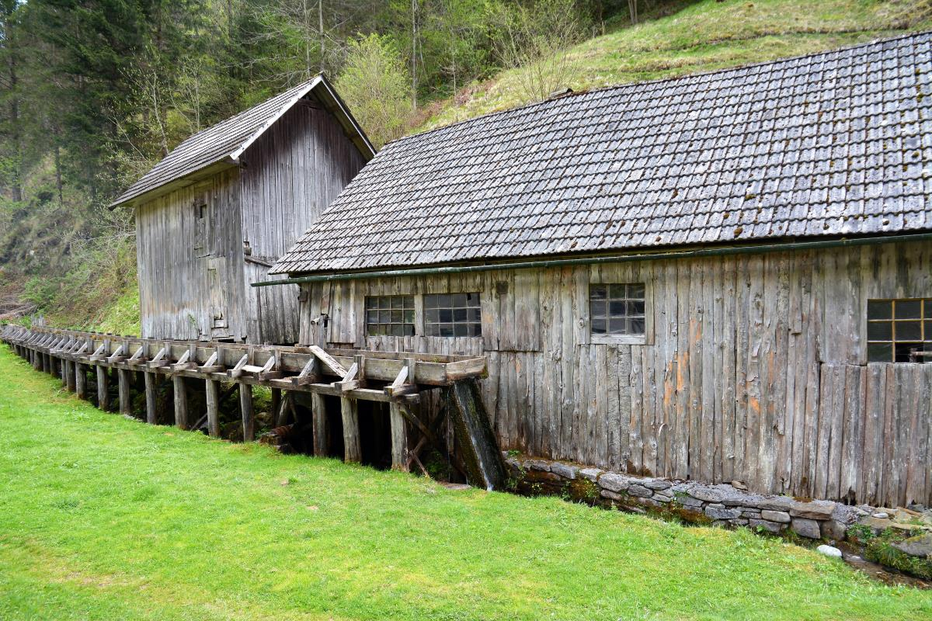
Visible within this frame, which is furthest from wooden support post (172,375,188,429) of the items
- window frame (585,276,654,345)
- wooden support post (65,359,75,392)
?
window frame (585,276,654,345)

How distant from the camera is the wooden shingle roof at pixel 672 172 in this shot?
7512 mm

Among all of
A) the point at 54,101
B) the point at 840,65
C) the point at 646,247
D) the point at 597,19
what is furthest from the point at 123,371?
the point at 597,19

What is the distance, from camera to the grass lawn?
4.93 meters

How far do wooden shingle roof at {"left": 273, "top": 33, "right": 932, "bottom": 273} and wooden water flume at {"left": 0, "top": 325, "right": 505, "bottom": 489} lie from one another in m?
1.84

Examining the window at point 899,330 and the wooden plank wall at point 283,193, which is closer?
the window at point 899,330

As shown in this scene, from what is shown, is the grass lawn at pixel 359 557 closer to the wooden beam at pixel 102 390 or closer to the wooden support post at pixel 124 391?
the wooden support post at pixel 124 391

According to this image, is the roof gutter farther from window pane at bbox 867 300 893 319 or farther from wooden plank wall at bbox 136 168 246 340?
wooden plank wall at bbox 136 168 246 340

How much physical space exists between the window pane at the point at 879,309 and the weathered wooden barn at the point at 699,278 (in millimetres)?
22

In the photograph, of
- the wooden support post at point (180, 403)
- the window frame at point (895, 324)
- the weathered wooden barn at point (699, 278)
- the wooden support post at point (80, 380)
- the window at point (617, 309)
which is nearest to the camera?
the window frame at point (895, 324)

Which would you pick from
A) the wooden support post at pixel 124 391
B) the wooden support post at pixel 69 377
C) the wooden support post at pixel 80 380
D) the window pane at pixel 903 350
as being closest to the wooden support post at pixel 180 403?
the wooden support post at pixel 124 391

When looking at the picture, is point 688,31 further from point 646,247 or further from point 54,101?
point 54,101

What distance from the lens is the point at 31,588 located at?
5.11m

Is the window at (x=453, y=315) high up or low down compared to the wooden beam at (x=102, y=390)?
up

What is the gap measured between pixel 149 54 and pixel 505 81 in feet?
54.8
